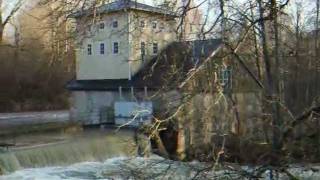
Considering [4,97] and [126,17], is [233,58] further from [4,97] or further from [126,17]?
[4,97]

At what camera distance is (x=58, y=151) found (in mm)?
16859

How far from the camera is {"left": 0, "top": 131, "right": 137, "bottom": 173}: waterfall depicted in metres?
15.5

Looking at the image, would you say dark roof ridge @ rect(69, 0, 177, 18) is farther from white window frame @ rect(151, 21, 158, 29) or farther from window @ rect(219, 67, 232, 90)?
window @ rect(219, 67, 232, 90)

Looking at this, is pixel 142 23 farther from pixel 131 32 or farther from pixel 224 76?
pixel 224 76

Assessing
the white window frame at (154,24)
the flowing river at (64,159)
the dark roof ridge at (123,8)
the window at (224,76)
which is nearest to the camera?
the dark roof ridge at (123,8)

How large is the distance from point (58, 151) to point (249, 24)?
12843 millimetres

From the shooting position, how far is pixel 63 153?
16922 mm

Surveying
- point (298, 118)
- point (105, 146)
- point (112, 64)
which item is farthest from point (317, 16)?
point (112, 64)

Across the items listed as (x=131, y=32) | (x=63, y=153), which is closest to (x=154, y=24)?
(x=131, y=32)

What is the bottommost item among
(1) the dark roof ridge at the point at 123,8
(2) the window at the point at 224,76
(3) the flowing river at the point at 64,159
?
(3) the flowing river at the point at 64,159

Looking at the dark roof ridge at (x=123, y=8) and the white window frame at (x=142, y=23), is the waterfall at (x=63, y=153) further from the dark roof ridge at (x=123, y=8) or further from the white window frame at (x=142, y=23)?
the dark roof ridge at (x=123, y=8)

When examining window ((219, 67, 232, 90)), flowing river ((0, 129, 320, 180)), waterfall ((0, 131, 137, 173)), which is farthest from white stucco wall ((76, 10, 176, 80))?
waterfall ((0, 131, 137, 173))

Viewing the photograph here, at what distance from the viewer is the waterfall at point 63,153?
1545 centimetres

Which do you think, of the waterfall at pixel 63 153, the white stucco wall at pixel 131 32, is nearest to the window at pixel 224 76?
the white stucco wall at pixel 131 32
